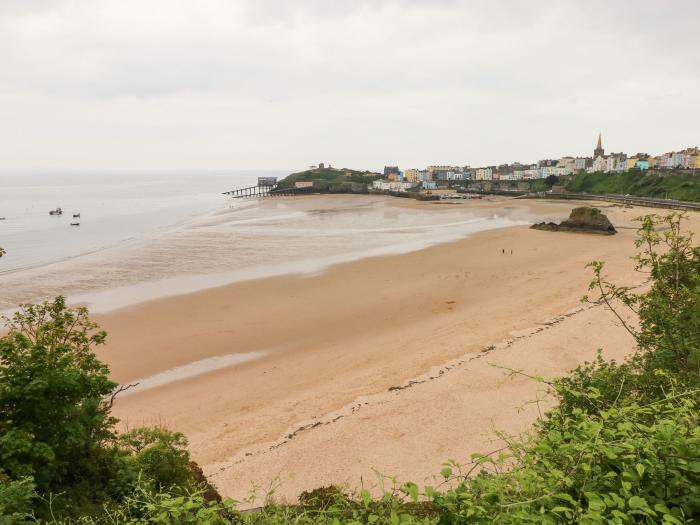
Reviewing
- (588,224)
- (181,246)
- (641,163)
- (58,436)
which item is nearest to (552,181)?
(641,163)

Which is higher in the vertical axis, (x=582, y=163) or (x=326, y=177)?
(x=582, y=163)

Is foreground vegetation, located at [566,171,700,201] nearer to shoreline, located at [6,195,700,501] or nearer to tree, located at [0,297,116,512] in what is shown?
shoreline, located at [6,195,700,501]

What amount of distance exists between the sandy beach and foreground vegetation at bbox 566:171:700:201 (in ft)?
231

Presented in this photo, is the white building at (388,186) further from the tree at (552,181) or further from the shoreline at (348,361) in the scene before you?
the shoreline at (348,361)

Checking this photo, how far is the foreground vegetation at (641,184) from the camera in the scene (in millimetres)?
82875

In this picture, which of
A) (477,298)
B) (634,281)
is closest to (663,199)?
(634,281)

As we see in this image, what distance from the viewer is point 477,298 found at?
79.8 feet

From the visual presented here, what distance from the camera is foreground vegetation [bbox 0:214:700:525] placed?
10.6 ft

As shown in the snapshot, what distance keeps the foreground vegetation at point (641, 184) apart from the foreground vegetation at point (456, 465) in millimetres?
91730

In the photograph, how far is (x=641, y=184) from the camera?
96.1m

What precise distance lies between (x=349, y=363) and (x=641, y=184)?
10600cm

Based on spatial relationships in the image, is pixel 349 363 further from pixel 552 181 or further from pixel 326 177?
pixel 326 177

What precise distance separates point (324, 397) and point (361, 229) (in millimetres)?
42408

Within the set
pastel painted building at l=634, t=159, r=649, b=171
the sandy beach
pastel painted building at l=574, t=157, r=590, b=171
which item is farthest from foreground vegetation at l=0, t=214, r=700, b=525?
pastel painted building at l=574, t=157, r=590, b=171
